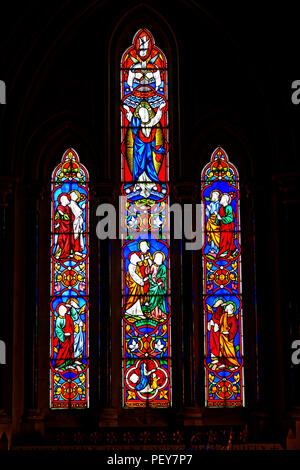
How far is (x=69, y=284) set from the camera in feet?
37.8

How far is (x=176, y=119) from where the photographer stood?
1170 cm

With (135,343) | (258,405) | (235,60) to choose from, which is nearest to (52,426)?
(135,343)

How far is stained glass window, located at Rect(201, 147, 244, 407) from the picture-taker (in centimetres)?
1128

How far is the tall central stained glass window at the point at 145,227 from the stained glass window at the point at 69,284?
58cm

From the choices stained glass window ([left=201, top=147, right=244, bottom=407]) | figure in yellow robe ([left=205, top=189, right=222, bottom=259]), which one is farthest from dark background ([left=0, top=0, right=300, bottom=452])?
figure in yellow robe ([left=205, top=189, right=222, bottom=259])

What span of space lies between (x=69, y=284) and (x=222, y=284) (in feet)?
7.20

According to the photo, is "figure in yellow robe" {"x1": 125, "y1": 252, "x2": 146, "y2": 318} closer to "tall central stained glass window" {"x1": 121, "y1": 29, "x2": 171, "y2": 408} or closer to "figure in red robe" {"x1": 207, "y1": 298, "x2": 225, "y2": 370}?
"tall central stained glass window" {"x1": 121, "y1": 29, "x2": 171, "y2": 408}

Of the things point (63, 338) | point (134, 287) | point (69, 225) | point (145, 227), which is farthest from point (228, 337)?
point (69, 225)

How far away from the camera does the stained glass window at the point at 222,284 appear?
11281 millimetres

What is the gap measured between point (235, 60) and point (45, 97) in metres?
2.84

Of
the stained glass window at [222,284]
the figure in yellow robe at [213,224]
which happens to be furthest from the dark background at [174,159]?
the figure in yellow robe at [213,224]

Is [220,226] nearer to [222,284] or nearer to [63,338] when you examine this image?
[222,284]

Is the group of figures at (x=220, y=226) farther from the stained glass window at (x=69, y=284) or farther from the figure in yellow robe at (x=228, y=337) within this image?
the stained glass window at (x=69, y=284)
